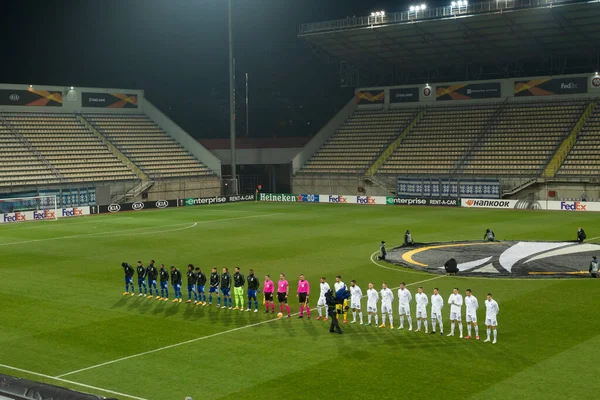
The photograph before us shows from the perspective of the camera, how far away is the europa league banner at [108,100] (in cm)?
7838

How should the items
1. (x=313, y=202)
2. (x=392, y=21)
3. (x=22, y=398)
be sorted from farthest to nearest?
(x=313, y=202)
(x=392, y=21)
(x=22, y=398)

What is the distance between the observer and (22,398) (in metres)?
13.6

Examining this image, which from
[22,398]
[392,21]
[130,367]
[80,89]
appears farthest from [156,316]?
[80,89]

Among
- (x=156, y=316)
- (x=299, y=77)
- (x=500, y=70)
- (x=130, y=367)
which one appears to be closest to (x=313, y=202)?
(x=299, y=77)

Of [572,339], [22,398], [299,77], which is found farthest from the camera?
[299,77]

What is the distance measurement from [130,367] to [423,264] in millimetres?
18844

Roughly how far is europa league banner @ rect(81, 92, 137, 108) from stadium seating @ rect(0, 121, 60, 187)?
1067 centimetres

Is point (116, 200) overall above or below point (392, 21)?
below

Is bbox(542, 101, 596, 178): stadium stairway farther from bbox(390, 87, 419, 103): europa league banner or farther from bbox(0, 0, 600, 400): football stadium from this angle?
bbox(390, 87, 419, 103): europa league banner

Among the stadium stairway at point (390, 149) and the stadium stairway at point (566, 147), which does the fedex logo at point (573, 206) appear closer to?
the stadium stairway at point (566, 147)

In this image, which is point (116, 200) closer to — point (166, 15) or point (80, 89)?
point (80, 89)

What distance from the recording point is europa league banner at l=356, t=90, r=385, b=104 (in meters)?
85.0

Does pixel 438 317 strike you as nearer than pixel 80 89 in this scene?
Yes

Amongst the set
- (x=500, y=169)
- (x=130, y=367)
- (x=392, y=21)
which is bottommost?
(x=130, y=367)
